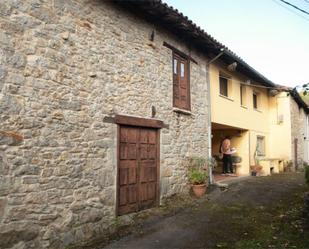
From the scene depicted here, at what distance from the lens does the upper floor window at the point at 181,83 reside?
9.84 m

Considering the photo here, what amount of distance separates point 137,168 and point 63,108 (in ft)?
8.32

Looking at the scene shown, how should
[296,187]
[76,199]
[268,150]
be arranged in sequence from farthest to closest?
[268,150] → [296,187] → [76,199]

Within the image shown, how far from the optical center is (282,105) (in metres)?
18.6

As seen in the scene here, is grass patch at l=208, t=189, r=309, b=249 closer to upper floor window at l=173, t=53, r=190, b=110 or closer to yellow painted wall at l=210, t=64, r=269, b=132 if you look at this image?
upper floor window at l=173, t=53, r=190, b=110

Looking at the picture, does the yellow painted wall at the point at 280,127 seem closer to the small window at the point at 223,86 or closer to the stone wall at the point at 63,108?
the small window at the point at 223,86

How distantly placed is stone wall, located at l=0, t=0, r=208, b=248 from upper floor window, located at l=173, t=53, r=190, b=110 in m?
1.39

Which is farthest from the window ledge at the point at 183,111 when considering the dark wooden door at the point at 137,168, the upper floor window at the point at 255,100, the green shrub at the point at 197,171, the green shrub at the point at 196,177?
the upper floor window at the point at 255,100

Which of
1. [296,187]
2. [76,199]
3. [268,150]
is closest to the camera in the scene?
[76,199]

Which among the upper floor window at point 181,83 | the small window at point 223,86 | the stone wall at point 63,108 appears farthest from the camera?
the small window at point 223,86

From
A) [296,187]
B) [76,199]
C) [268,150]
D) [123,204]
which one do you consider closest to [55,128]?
[76,199]

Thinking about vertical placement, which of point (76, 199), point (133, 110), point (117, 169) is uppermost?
point (133, 110)

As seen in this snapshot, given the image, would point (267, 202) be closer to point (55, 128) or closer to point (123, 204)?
point (123, 204)

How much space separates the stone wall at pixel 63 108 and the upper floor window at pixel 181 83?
4.57 feet

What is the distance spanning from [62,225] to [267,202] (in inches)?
227
